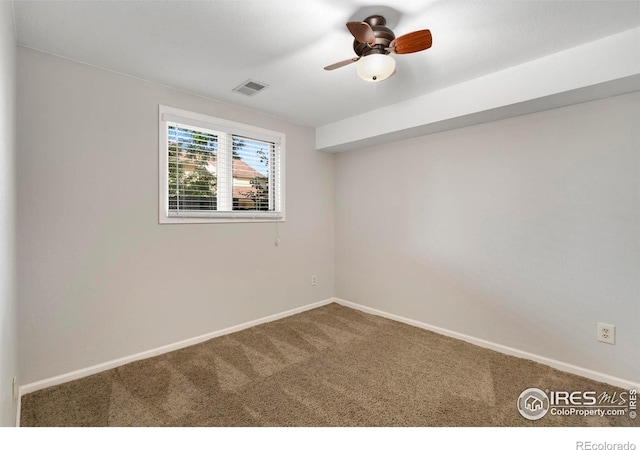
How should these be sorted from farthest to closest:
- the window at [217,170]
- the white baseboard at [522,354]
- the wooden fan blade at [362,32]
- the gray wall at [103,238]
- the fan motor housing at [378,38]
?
the window at [217,170] → the white baseboard at [522,354] → the gray wall at [103,238] → the fan motor housing at [378,38] → the wooden fan blade at [362,32]

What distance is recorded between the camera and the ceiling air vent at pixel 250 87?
2.65 m

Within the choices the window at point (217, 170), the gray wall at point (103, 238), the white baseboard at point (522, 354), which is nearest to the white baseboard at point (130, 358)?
the gray wall at point (103, 238)

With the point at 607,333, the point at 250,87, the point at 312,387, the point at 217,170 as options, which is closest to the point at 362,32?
the point at 250,87

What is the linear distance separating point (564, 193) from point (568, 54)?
989 millimetres

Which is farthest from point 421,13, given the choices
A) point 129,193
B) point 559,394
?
point 559,394

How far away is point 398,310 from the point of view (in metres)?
3.52

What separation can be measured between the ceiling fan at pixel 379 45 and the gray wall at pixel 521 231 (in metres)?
1.44

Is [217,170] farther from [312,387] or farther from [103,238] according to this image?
[312,387]

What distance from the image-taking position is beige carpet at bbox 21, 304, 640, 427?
6.04 ft

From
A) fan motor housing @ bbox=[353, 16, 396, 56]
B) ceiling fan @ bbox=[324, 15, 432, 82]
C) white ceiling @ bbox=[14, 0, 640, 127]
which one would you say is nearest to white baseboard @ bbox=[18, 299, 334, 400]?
white ceiling @ bbox=[14, 0, 640, 127]

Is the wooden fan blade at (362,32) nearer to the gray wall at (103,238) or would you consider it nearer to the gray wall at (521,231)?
the gray wall at (103,238)

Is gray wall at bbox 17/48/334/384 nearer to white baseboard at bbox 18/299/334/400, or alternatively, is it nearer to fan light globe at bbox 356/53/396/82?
white baseboard at bbox 18/299/334/400

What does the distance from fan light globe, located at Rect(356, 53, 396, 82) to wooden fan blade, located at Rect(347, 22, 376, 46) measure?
0.08 metres
